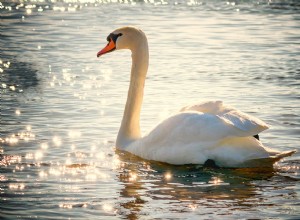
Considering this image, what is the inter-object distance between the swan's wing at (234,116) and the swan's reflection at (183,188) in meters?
0.60

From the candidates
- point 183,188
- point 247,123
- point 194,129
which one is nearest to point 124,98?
point 194,129

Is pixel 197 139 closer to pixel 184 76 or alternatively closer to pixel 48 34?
pixel 184 76

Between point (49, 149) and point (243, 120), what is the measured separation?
8.69ft

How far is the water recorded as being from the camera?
9.51 metres

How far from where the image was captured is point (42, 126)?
12852 mm

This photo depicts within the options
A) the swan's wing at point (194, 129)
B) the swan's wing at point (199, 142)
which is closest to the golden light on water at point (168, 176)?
the swan's wing at point (199, 142)

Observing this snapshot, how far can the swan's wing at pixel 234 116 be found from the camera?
10352 millimetres

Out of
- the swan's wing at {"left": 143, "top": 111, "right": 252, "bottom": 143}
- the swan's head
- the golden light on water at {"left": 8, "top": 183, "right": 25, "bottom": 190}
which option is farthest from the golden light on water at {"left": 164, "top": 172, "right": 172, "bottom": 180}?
the swan's head

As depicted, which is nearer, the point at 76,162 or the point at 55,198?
the point at 55,198

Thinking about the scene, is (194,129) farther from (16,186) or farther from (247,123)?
(16,186)

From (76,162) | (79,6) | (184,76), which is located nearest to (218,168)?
(76,162)

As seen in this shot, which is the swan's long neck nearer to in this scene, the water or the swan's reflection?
the water

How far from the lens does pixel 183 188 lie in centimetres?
1003

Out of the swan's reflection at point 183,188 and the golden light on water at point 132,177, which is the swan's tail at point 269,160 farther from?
the golden light on water at point 132,177
